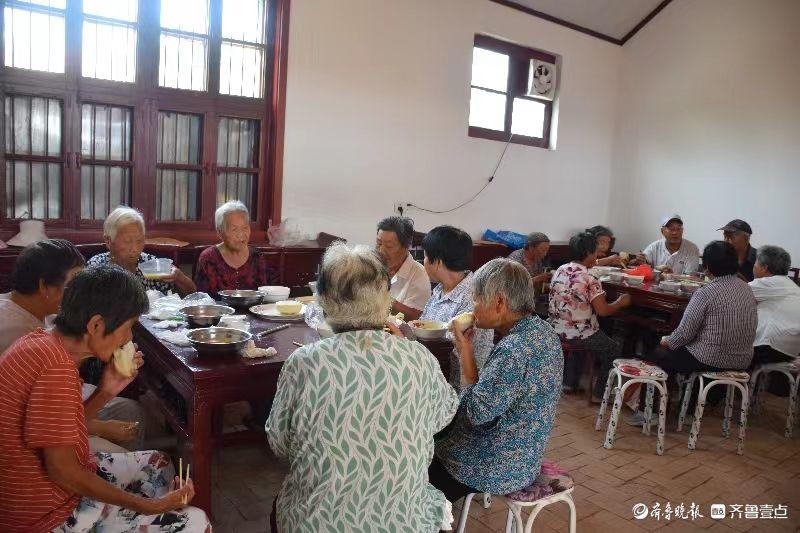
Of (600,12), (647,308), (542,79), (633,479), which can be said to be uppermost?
(600,12)

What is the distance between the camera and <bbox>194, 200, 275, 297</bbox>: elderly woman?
3318mm

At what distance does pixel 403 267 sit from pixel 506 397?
4.96ft

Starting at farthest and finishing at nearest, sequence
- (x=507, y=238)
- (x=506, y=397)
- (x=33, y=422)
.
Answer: (x=507, y=238) → (x=506, y=397) → (x=33, y=422)

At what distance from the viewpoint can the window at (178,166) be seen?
14.8 feet

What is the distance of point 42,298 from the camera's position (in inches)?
80.9

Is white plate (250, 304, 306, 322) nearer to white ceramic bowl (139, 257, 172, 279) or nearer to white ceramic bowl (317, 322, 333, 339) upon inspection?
white ceramic bowl (317, 322, 333, 339)

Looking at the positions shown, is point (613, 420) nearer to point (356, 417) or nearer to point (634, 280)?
point (634, 280)

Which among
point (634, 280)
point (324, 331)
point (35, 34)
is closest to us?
point (324, 331)

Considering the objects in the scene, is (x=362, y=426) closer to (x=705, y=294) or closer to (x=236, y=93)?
(x=705, y=294)

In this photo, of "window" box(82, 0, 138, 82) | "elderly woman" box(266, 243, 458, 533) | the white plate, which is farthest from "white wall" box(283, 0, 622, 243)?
"elderly woman" box(266, 243, 458, 533)

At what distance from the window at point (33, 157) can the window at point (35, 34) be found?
235mm

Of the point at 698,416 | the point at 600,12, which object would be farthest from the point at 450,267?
the point at 600,12

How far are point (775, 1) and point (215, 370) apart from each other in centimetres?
636

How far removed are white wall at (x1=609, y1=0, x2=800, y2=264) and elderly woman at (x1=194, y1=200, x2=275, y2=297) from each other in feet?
16.6
